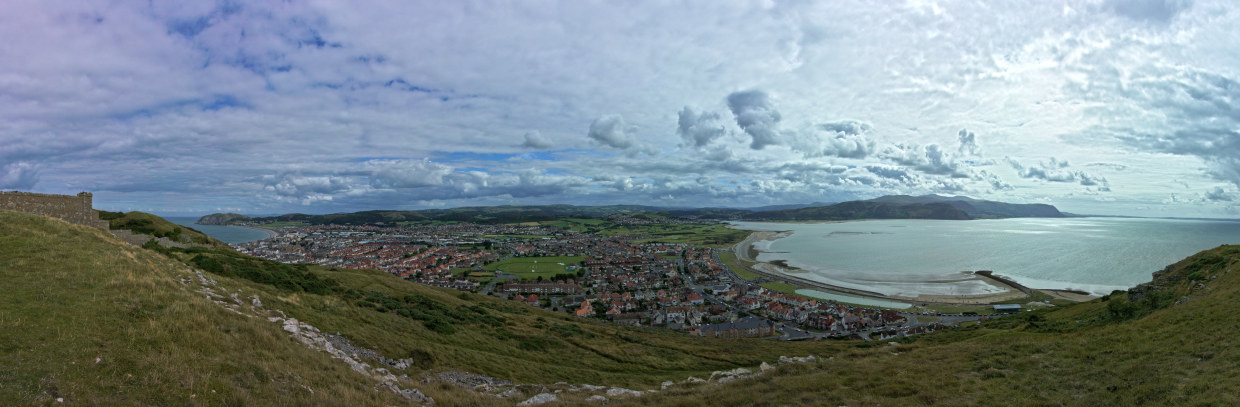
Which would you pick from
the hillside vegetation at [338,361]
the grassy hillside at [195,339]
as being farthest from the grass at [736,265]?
the grassy hillside at [195,339]

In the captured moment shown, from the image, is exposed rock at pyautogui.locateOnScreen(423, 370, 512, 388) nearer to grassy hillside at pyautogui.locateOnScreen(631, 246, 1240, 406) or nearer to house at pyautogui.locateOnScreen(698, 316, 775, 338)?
grassy hillside at pyautogui.locateOnScreen(631, 246, 1240, 406)

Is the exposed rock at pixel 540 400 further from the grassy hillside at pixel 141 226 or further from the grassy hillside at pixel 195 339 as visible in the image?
the grassy hillside at pixel 141 226

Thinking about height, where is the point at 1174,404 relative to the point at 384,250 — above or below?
above

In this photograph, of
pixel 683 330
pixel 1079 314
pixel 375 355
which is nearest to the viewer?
pixel 375 355

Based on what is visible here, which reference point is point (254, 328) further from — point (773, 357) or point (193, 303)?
point (773, 357)

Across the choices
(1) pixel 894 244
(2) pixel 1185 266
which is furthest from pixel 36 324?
(1) pixel 894 244

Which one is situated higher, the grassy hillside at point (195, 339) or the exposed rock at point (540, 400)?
the grassy hillside at point (195, 339)

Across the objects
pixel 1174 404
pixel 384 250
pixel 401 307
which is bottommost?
pixel 384 250

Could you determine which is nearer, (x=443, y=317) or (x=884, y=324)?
(x=443, y=317)
